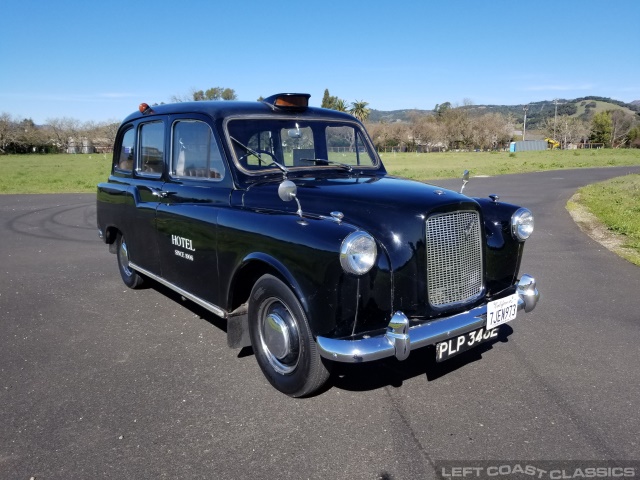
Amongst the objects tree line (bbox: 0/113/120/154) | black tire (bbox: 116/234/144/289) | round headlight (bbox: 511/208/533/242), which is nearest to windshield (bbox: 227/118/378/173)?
round headlight (bbox: 511/208/533/242)

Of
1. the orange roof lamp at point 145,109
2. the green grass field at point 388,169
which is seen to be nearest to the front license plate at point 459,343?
the orange roof lamp at point 145,109

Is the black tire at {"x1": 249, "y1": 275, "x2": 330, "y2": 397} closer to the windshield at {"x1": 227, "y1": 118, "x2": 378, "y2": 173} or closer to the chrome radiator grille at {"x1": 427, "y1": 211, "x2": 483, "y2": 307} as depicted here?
the chrome radiator grille at {"x1": 427, "y1": 211, "x2": 483, "y2": 307}

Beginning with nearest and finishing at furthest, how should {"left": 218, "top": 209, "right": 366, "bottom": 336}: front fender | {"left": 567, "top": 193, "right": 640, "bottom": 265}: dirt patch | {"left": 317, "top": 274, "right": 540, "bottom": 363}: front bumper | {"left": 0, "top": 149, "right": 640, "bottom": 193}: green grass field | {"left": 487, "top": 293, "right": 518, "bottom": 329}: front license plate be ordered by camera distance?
{"left": 317, "top": 274, "right": 540, "bottom": 363}: front bumper
{"left": 218, "top": 209, "right": 366, "bottom": 336}: front fender
{"left": 487, "top": 293, "right": 518, "bottom": 329}: front license plate
{"left": 567, "top": 193, "right": 640, "bottom": 265}: dirt patch
{"left": 0, "top": 149, "right": 640, "bottom": 193}: green grass field

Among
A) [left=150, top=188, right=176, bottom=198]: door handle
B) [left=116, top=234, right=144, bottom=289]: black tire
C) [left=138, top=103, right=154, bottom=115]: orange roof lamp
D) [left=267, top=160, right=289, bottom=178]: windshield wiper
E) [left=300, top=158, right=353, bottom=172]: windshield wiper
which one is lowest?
[left=116, top=234, right=144, bottom=289]: black tire

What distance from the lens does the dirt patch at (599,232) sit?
7387 mm

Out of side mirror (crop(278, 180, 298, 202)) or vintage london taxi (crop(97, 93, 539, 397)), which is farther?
side mirror (crop(278, 180, 298, 202))

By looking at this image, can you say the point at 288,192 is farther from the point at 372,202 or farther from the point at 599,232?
the point at 599,232

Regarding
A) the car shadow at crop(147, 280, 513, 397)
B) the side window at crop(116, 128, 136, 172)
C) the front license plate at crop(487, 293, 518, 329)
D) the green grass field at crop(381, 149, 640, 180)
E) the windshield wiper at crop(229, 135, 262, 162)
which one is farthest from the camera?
the green grass field at crop(381, 149, 640, 180)

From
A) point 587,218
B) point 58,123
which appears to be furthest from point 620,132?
point 58,123

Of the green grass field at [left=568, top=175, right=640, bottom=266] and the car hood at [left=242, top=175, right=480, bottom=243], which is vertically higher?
the car hood at [left=242, top=175, right=480, bottom=243]

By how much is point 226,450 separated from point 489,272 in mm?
2275

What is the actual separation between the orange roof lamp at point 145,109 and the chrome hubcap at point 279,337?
275 cm

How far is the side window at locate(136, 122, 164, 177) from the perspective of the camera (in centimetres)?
477

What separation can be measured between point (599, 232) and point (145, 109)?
26.9 feet
